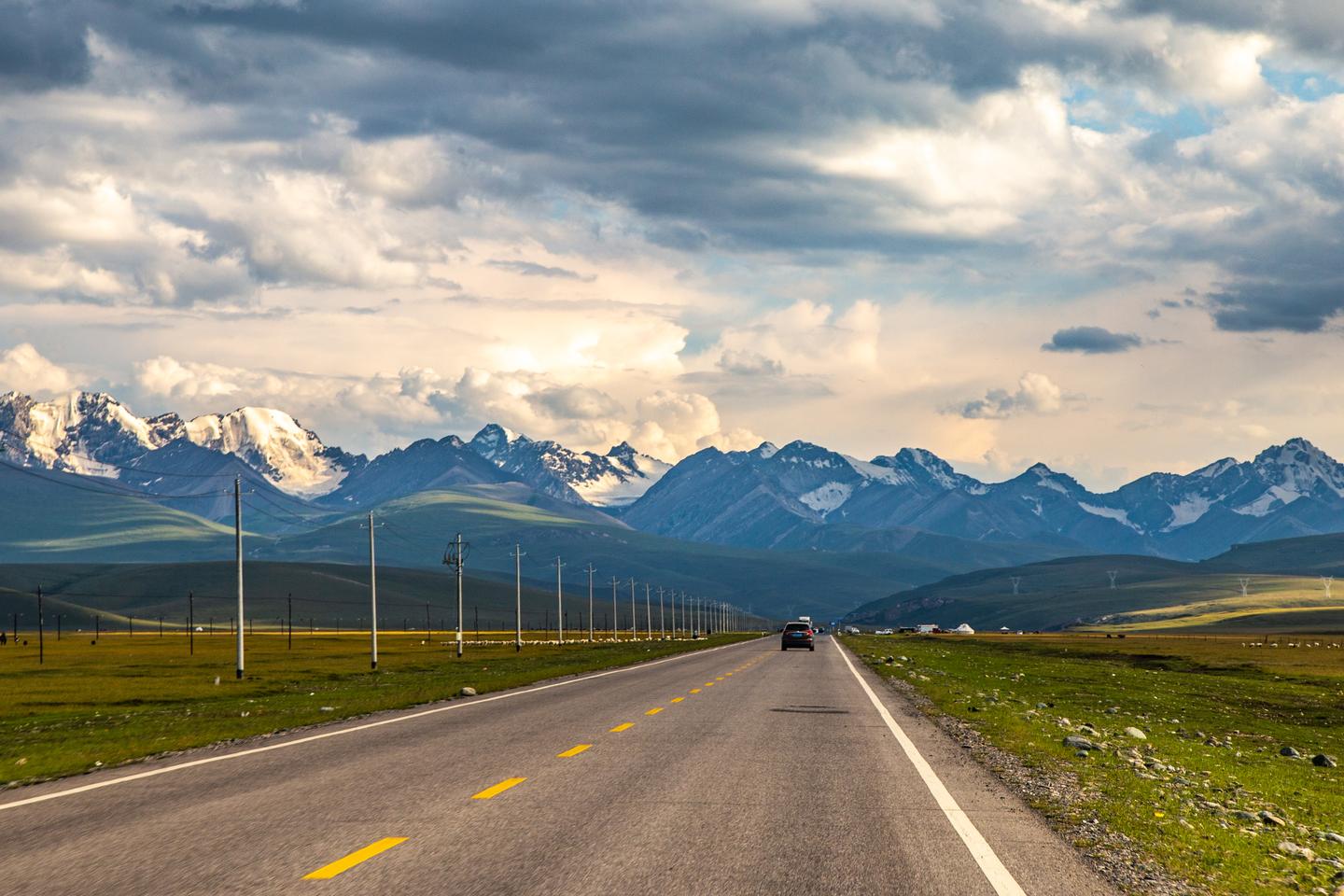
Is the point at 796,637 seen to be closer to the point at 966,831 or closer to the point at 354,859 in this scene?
the point at 966,831

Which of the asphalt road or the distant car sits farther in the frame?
the distant car

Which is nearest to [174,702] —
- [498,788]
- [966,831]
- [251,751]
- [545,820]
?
[251,751]

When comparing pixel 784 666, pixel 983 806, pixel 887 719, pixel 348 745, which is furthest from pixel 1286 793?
pixel 784 666

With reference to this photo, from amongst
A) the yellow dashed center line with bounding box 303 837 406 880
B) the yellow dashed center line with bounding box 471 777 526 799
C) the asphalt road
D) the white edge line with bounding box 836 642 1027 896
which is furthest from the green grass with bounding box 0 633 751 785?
the white edge line with bounding box 836 642 1027 896

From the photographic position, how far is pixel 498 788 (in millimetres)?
15820

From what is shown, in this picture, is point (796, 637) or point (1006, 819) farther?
point (796, 637)

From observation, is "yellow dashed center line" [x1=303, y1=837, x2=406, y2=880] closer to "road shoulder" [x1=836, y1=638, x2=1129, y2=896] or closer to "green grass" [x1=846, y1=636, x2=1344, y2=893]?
"road shoulder" [x1=836, y1=638, x2=1129, y2=896]

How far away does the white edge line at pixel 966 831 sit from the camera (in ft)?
35.1

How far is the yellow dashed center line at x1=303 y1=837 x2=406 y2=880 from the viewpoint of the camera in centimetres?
1059

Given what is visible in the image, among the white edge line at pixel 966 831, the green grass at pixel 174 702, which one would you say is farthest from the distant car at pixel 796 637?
the white edge line at pixel 966 831

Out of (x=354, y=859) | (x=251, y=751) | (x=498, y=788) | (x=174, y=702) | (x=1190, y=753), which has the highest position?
(x=354, y=859)

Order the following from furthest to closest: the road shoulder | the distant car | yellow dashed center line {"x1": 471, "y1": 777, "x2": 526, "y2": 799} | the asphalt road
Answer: the distant car
yellow dashed center line {"x1": 471, "y1": 777, "x2": 526, "y2": 799}
the road shoulder
the asphalt road

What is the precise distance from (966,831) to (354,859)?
19.0ft

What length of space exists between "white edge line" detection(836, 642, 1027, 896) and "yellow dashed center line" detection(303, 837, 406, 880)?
4.98 meters
